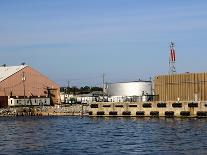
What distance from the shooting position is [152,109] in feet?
356

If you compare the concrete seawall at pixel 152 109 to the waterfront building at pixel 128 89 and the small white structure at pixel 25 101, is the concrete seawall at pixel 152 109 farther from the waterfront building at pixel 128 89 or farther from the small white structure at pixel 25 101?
the waterfront building at pixel 128 89

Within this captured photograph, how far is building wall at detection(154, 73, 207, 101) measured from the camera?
351ft

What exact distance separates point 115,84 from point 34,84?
28.2 m

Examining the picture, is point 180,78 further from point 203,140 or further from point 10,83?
point 10,83

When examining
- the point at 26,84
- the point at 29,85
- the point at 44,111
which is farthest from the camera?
the point at 29,85

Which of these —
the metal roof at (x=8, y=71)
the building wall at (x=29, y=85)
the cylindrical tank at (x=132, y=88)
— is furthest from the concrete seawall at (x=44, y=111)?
the cylindrical tank at (x=132, y=88)

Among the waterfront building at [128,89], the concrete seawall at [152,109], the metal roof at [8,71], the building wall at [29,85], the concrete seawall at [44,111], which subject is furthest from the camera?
the waterfront building at [128,89]

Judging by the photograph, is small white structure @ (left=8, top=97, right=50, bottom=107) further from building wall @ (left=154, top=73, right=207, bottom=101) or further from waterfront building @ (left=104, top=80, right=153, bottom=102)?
building wall @ (left=154, top=73, right=207, bottom=101)

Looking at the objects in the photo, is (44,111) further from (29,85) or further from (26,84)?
(29,85)

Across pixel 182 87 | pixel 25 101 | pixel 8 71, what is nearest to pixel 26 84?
pixel 25 101

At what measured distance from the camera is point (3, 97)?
16825 cm

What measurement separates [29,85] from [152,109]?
242 feet

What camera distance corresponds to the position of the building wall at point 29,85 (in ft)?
551

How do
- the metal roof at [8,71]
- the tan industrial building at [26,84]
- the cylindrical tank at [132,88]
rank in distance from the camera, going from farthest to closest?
the cylindrical tank at [132,88] < the metal roof at [8,71] < the tan industrial building at [26,84]
